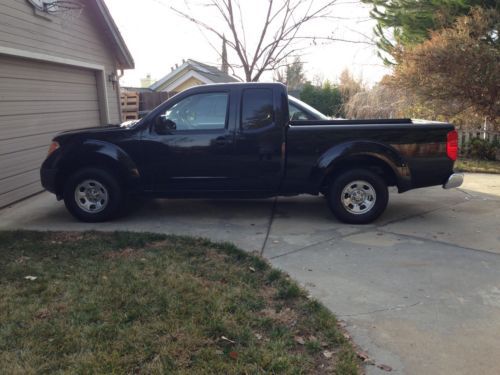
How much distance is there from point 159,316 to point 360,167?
3.53 meters

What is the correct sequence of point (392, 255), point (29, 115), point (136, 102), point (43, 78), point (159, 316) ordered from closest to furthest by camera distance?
point (159, 316) < point (392, 255) < point (29, 115) < point (43, 78) < point (136, 102)

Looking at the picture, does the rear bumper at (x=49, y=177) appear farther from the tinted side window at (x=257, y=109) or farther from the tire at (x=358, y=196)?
the tire at (x=358, y=196)

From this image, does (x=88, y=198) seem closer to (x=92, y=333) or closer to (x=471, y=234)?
(x=92, y=333)

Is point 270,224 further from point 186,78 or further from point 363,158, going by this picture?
point 186,78

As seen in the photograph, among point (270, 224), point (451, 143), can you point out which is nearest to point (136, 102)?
point (270, 224)

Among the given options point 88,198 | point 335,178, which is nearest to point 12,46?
point 88,198

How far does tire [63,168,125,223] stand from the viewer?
596 centimetres

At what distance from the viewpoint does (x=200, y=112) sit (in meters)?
5.96

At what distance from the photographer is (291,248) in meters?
5.04

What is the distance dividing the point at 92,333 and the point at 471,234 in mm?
4516

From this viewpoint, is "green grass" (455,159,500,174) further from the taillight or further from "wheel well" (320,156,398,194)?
"wheel well" (320,156,398,194)

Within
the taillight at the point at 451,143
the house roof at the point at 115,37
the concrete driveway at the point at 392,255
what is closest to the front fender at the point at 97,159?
the concrete driveway at the point at 392,255

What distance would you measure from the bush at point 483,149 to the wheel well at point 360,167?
22.1ft

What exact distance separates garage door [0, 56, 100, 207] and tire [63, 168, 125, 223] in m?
1.90
